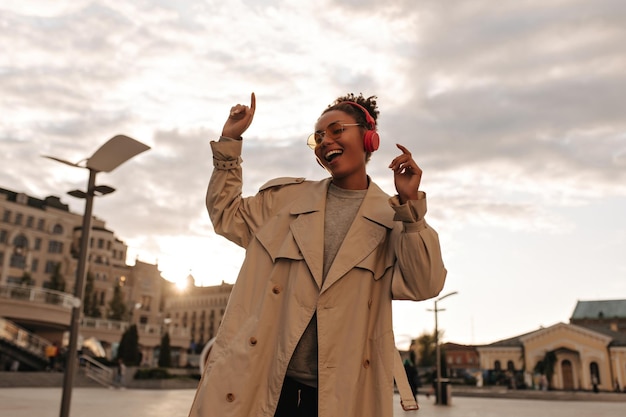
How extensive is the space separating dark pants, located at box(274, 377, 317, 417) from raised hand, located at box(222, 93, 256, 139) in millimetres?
1073

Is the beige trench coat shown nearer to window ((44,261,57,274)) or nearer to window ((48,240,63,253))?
window ((44,261,57,274))

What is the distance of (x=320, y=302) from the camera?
214 cm

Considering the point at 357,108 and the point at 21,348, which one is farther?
the point at 21,348

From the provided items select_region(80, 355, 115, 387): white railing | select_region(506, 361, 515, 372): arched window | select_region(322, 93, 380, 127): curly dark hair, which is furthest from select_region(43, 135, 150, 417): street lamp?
select_region(506, 361, 515, 372): arched window

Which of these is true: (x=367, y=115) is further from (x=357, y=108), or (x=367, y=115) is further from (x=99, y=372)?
(x=99, y=372)

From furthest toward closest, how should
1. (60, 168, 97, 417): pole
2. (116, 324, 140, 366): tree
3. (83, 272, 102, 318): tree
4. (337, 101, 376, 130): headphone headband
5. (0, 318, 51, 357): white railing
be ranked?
(83, 272, 102, 318): tree, (116, 324, 140, 366): tree, (0, 318, 51, 357): white railing, (60, 168, 97, 417): pole, (337, 101, 376, 130): headphone headband

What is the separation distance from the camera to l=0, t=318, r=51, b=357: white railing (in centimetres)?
3272

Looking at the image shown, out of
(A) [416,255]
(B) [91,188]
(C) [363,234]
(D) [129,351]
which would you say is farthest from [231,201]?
(D) [129,351]

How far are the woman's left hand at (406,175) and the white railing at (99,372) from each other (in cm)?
3287

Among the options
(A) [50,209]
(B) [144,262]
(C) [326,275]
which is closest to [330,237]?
(C) [326,275]

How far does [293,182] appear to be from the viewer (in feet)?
8.59

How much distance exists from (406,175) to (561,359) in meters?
66.2

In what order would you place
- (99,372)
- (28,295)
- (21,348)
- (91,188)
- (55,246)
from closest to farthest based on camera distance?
1. (91,188)
2. (99,372)
3. (21,348)
4. (28,295)
5. (55,246)

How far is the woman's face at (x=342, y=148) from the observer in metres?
2.48
